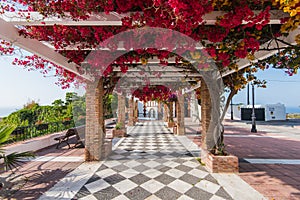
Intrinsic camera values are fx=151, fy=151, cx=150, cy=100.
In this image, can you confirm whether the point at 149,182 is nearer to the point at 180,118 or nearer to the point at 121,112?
the point at 180,118

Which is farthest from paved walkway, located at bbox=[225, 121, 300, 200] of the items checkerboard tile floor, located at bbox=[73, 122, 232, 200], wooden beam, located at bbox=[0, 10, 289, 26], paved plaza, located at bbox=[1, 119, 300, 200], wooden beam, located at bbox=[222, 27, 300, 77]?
wooden beam, located at bbox=[0, 10, 289, 26]

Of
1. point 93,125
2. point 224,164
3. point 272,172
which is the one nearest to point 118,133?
point 93,125

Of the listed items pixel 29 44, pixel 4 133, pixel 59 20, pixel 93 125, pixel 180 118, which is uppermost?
pixel 59 20

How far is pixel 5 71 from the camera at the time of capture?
340cm

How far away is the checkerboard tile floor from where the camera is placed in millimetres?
2627

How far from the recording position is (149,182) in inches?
120

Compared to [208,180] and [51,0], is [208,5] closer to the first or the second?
[51,0]

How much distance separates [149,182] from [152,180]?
98 mm

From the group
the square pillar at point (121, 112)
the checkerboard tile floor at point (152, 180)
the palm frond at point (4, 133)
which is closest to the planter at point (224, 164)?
the checkerboard tile floor at point (152, 180)

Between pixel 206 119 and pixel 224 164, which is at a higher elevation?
pixel 206 119

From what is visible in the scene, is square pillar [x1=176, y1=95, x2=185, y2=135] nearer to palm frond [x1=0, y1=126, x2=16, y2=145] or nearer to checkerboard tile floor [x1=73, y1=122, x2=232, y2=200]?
checkerboard tile floor [x1=73, y1=122, x2=232, y2=200]

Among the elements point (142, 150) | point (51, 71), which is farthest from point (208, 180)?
point (51, 71)

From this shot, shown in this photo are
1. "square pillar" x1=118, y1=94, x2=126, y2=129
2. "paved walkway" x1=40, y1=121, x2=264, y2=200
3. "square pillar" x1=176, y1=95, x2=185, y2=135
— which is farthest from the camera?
"square pillar" x1=118, y1=94, x2=126, y2=129

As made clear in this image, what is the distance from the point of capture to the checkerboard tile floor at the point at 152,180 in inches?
103
